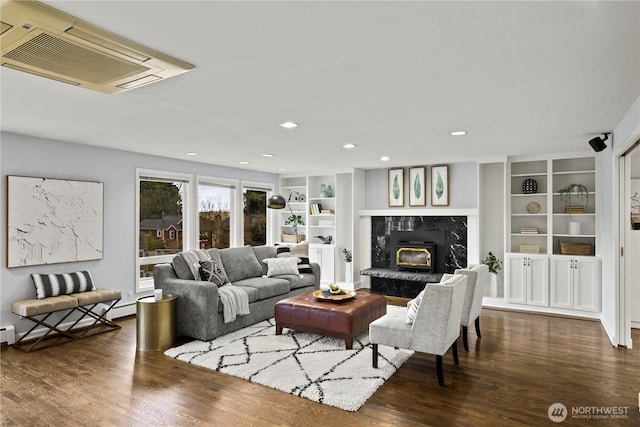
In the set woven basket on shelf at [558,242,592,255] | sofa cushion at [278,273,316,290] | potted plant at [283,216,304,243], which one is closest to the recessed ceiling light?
sofa cushion at [278,273,316,290]

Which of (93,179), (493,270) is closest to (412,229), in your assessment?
(493,270)

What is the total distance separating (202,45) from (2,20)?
2.80 feet

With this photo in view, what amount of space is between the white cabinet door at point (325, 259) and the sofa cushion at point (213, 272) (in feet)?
9.40

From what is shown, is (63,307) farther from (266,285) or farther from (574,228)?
(574,228)

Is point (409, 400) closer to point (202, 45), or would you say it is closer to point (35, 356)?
point (202, 45)

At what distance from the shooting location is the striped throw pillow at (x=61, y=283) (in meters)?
4.44

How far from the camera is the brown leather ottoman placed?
4184 millimetres

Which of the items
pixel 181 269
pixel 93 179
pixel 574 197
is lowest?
pixel 181 269

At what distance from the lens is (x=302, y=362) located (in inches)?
149

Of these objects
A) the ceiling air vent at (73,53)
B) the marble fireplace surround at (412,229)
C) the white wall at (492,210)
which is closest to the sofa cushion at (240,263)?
the marble fireplace surround at (412,229)

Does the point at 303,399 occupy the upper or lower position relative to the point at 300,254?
lower

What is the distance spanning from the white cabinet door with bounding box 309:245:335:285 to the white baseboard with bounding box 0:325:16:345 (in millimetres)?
4920

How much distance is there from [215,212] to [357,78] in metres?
5.09

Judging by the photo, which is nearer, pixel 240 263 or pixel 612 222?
pixel 612 222
